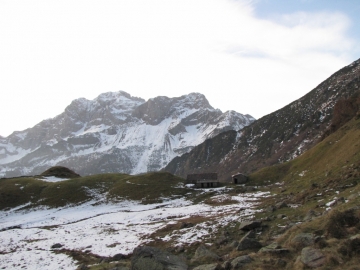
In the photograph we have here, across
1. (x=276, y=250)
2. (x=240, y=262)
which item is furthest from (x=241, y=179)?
(x=240, y=262)

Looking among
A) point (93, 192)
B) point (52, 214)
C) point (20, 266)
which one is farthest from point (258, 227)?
point (93, 192)

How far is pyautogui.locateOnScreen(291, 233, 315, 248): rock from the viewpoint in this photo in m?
14.4

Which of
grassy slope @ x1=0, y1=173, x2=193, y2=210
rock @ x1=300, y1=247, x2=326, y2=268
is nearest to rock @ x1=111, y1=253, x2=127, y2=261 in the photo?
rock @ x1=300, y1=247, x2=326, y2=268

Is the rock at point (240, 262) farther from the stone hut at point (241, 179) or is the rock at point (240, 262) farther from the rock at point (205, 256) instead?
the stone hut at point (241, 179)

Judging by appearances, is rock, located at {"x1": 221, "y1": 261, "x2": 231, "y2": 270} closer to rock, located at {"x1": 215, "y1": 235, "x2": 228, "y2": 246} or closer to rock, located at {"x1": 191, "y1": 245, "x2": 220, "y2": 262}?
rock, located at {"x1": 191, "y1": 245, "x2": 220, "y2": 262}

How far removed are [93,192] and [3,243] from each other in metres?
42.5

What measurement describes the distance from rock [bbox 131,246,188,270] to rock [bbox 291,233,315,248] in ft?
21.1

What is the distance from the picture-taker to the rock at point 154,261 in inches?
638

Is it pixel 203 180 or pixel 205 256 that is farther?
pixel 203 180

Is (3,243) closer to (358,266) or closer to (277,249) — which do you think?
(277,249)

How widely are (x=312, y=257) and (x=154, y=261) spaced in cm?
851

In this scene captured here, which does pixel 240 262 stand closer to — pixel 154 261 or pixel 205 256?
pixel 205 256

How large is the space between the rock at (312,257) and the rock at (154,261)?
695 centimetres

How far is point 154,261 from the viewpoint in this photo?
16.4 metres
